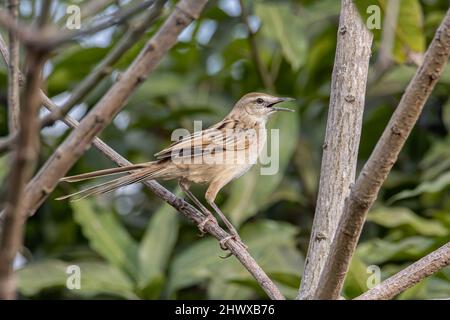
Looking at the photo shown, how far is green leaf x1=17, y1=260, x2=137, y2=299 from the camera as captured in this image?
187 inches

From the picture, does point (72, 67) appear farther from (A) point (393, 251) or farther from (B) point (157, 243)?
(A) point (393, 251)

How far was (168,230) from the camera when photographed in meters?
5.18

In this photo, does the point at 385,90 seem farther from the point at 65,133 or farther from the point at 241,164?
the point at 65,133

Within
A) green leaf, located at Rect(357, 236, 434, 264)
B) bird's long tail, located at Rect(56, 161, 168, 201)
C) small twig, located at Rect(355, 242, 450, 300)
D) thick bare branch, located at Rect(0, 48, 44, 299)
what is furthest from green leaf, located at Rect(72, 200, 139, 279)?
thick bare branch, located at Rect(0, 48, 44, 299)

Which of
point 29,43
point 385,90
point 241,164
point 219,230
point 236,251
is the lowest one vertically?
point 29,43

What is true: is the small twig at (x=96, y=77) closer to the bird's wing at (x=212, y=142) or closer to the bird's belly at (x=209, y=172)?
the bird's wing at (x=212, y=142)

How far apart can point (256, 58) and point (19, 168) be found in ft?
14.9

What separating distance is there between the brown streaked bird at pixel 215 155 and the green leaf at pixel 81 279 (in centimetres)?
80

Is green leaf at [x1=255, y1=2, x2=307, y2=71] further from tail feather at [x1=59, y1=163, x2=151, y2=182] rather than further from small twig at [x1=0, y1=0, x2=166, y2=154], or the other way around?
small twig at [x1=0, y1=0, x2=166, y2=154]

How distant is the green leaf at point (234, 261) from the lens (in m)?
4.93

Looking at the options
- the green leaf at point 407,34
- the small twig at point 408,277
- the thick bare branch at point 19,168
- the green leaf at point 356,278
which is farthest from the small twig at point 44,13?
the green leaf at point 407,34

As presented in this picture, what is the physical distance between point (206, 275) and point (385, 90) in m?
2.10

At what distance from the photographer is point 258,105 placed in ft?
17.6
